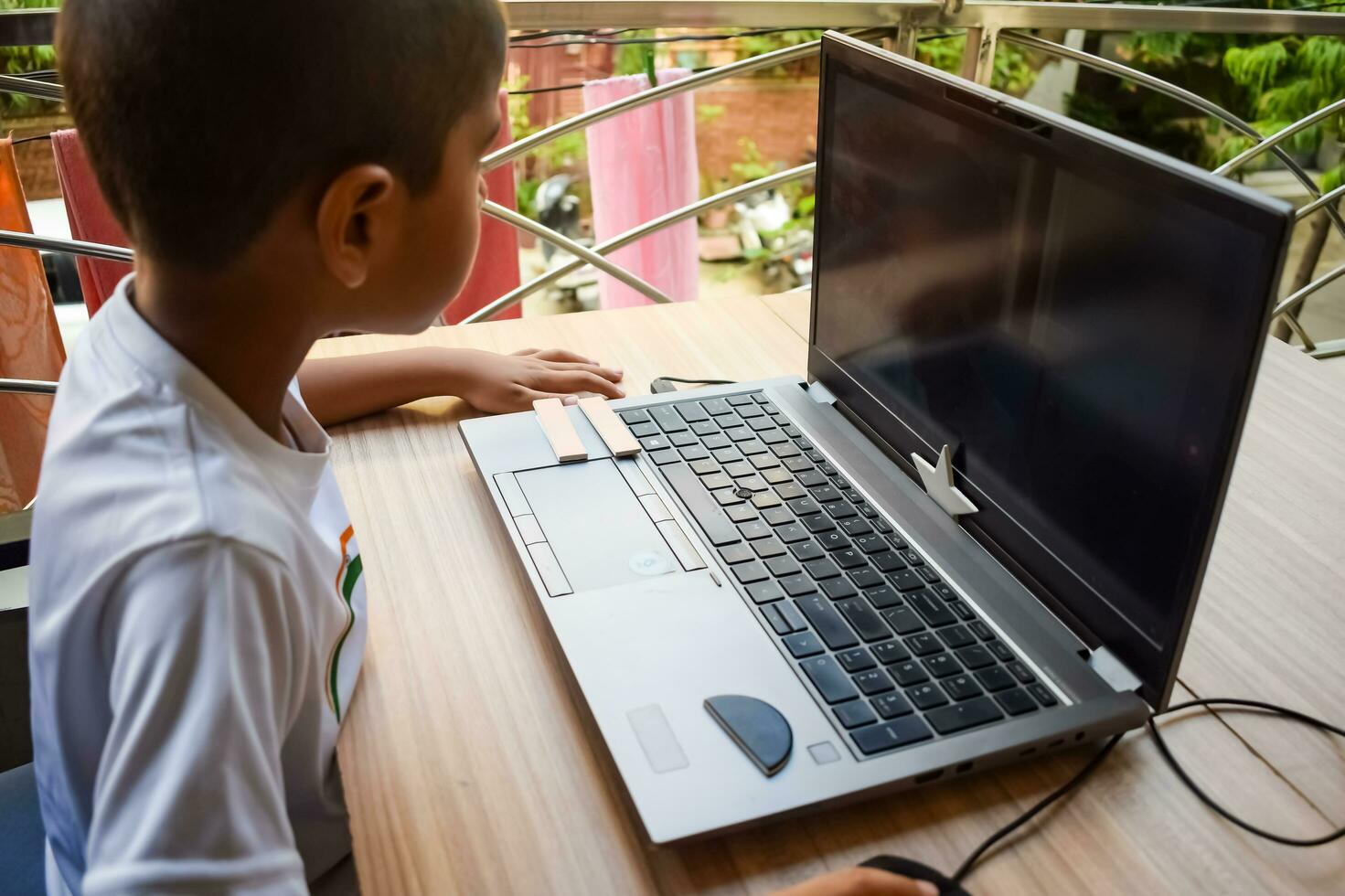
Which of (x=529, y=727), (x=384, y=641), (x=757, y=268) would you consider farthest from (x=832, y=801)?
(x=757, y=268)

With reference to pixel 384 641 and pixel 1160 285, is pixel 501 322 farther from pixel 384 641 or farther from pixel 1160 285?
pixel 1160 285

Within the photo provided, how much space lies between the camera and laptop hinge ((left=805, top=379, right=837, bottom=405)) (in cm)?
104

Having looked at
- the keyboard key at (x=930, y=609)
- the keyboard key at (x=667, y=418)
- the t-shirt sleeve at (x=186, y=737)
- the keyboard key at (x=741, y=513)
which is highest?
the t-shirt sleeve at (x=186, y=737)

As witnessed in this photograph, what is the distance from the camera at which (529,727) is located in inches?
26.9

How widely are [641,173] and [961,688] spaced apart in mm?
1456

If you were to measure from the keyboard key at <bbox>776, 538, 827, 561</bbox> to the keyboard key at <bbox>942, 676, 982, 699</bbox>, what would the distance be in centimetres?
15

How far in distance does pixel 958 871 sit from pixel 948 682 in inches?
4.9

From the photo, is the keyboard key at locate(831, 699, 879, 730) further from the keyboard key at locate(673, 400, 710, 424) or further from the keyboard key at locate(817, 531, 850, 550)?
the keyboard key at locate(673, 400, 710, 424)

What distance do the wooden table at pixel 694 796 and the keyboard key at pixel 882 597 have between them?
5.5 inches

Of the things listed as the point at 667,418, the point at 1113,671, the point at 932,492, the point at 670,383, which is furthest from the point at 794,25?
the point at 1113,671

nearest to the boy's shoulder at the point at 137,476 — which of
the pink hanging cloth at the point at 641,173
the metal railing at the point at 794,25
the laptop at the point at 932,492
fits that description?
the laptop at the point at 932,492

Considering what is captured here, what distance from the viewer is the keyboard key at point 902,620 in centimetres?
73

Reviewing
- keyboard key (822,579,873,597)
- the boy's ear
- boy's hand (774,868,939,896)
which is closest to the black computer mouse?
boy's hand (774,868,939,896)

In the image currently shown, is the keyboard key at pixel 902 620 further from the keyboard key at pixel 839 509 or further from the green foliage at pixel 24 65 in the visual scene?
the green foliage at pixel 24 65
